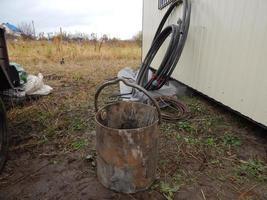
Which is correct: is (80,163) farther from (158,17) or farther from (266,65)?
(158,17)

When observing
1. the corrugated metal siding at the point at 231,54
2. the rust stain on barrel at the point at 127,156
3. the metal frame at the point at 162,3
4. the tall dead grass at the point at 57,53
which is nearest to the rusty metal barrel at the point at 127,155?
the rust stain on barrel at the point at 127,156

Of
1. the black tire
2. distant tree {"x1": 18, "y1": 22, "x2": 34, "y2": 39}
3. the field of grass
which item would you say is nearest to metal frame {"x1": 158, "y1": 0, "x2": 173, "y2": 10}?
the field of grass

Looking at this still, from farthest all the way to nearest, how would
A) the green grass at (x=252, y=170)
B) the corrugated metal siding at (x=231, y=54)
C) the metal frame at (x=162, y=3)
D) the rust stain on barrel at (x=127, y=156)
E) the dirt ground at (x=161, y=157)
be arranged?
the metal frame at (x=162, y=3), the corrugated metal siding at (x=231, y=54), the green grass at (x=252, y=170), the dirt ground at (x=161, y=157), the rust stain on barrel at (x=127, y=156)

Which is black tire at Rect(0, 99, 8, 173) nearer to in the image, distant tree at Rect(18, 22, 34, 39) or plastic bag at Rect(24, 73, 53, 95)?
plastic bag at Rect(24, 73, 53, 95)

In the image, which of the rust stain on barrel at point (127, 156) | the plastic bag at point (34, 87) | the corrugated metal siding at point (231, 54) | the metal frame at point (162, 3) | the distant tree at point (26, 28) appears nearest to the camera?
the rust stain on barrel at point (127, 156)

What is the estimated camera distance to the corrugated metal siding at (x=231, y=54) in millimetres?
1914

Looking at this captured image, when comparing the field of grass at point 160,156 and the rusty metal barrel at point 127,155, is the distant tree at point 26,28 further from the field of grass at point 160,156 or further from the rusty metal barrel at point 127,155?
the rusty metal barrel at point 127,155

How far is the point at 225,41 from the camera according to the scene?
7.79 ft

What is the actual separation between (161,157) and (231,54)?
150 cm

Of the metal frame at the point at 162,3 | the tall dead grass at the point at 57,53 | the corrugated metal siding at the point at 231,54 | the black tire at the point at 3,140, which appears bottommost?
the tall dead grass at the point at 57,53

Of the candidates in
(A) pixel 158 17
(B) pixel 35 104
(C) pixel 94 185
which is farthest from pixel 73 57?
(C) pixel 94 185

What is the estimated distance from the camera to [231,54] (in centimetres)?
229

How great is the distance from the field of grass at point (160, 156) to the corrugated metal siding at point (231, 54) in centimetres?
32

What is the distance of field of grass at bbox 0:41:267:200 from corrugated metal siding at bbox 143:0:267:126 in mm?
317
